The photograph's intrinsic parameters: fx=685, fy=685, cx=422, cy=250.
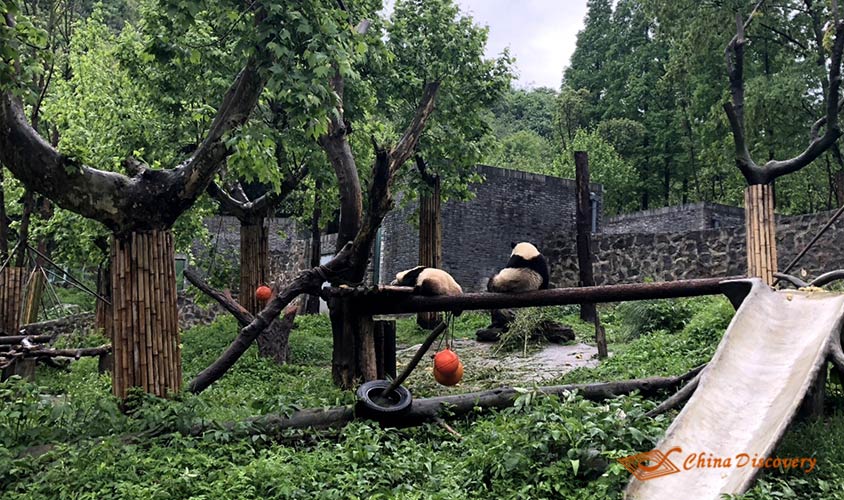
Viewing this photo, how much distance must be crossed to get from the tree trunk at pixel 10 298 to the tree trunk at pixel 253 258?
3.53m

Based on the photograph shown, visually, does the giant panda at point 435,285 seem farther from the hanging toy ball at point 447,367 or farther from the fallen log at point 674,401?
the fallen log at point 674,401

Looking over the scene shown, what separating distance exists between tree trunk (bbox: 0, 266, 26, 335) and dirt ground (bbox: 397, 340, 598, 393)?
6055 mm

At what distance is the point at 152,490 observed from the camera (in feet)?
14.6

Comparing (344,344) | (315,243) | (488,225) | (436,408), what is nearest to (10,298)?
(344,344)

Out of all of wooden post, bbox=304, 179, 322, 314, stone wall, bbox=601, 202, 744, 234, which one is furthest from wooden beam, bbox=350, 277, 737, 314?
stone wall, bbox=601, 202, 744, 234

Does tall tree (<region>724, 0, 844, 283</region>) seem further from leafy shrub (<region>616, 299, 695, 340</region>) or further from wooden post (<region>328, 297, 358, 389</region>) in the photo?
wooden post (<region>328, 297, 358, 389</region>)

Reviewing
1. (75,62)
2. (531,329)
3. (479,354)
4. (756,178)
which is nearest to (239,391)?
(479,354)

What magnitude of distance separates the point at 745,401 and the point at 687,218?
16.6m

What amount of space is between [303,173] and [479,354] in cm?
466

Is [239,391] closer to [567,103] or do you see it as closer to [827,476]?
[827,476]

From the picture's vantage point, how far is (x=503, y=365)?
11133 mm

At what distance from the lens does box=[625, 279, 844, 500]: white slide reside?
13.6 feet

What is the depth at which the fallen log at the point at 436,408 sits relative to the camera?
583 centimetres

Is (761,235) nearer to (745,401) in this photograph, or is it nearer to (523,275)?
(523,275)
